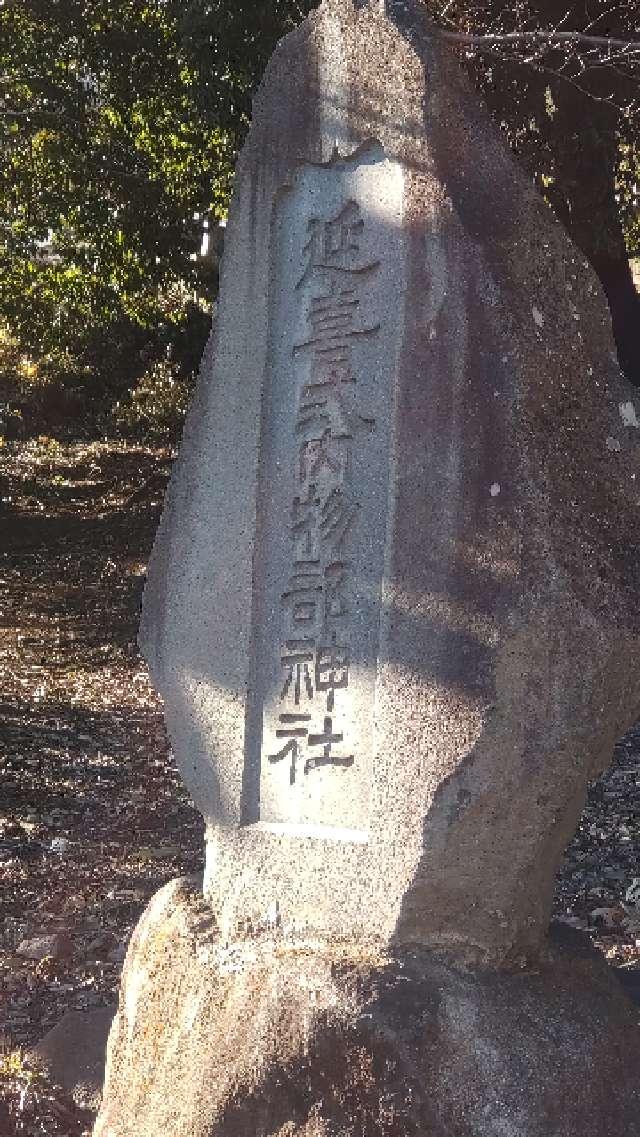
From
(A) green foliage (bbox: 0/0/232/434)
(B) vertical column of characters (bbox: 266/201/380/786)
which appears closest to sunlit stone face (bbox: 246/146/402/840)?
(B) vertical column of characters (bbox: 266/201/380/786)

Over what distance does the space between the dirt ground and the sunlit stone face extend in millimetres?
1383

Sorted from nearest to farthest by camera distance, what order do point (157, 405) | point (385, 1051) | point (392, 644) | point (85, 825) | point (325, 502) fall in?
point (385, 1051) < point (392, 644) < point (325, 502) < point (85, 825) < point (157, 405)

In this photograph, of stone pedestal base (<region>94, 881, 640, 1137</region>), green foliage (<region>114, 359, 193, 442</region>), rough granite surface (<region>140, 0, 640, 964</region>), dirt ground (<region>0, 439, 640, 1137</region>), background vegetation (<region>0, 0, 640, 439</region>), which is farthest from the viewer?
green foliage (<region>114, 359, 193, 442</region>)

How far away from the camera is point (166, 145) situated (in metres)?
9.98

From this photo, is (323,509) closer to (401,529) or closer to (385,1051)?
(401,529)

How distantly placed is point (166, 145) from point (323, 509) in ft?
23.6

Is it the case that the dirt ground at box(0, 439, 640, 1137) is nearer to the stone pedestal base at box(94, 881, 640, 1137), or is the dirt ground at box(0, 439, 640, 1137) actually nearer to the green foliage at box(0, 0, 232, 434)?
the stone pedestal base at box(94, 881, 640, 1137)

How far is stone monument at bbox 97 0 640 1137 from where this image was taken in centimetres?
302

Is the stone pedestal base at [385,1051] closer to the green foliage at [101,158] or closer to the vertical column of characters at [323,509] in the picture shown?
the vertical column of characters at [323,509]

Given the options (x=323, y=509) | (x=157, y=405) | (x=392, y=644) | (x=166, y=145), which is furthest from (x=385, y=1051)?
(x=157, y=405)

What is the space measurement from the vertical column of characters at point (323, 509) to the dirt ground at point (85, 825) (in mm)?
1465

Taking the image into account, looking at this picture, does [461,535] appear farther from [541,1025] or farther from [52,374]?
[52,374]

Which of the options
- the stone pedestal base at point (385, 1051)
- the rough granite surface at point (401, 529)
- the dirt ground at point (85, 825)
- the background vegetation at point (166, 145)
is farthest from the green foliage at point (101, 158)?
the stone pedestal base at point (385, 1051)

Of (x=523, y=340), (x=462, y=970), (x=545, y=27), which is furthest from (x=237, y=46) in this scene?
(x=462, y=970)
